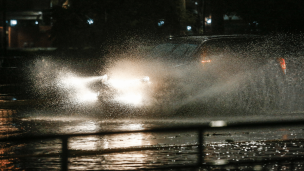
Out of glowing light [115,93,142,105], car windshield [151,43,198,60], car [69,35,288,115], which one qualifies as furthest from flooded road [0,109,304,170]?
car windshield [151,43,198,60]

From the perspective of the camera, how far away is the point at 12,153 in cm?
776

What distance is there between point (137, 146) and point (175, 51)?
4.30 m

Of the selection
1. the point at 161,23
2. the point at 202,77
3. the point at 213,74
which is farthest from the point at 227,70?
the point at 161,23

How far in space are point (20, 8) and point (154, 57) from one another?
60557 mm

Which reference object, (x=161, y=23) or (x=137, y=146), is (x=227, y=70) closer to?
(x=137, y=146)

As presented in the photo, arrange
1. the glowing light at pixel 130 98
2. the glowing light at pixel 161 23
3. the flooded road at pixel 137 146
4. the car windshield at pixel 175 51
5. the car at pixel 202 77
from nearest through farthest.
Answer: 1. the flooded road at pixel 137 146
2. the car at pixel 202 77
3. the glowing light at pixel 130 98
4. the car windshield at pixel 175 51
5. the glowing light at pixel 161 23

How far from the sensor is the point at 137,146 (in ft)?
26.4

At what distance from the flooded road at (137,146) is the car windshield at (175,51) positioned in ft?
4.94

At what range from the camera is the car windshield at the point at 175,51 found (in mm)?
11641

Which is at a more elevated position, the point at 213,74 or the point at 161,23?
the point at 161,23

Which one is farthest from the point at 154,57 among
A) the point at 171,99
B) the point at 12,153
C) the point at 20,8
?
the point at 20,8

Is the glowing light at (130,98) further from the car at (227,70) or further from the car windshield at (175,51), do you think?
the car windshield at (175,51)

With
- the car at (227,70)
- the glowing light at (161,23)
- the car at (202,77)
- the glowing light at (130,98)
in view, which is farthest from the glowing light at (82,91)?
the glowing light at (161,23)

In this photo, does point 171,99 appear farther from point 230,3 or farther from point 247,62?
point 230,3
